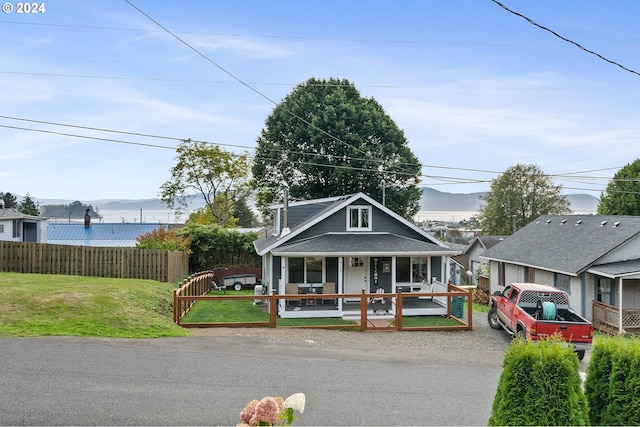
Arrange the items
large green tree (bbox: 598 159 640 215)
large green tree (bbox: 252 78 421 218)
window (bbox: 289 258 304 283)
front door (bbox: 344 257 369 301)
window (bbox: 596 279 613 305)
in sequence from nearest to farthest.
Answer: window (bbox: 289 258 304 283) → front door (bbox: 344 257 369 301) → window (bbox: 596 279 613 305) → large green tree (bbox: 252 78 421 218) → large green tree (bbox: 598 159 640 215)

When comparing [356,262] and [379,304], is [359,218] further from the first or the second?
[379,304]

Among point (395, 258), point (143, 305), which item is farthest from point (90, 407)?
point (395, 258)

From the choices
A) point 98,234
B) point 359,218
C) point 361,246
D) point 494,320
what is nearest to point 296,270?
point 361,246

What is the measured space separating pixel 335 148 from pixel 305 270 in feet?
67.4

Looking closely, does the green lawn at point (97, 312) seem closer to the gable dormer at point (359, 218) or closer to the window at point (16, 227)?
the gable dormer at point (359, 218)

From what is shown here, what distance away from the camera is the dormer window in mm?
23047

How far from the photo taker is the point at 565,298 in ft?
52.6

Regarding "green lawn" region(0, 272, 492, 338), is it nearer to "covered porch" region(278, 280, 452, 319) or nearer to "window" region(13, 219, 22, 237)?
"covered porch" region(278, 280, 452, 319)

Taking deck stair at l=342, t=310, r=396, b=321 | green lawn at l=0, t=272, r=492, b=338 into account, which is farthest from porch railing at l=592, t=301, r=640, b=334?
deck stair at l=342, t=310, r=396, b=321

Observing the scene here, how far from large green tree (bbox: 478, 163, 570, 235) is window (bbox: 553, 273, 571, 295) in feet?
121

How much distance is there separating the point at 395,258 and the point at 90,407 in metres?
15.4

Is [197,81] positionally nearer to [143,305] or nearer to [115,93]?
[115,93]

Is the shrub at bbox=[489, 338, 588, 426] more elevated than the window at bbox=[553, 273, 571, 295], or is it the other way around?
the shrub at bbox=[489, 338, 588, 426]

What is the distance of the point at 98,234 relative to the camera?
145 ft
